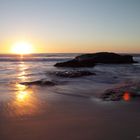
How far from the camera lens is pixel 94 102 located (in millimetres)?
6633

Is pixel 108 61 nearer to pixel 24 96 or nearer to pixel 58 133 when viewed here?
pixel 24 96

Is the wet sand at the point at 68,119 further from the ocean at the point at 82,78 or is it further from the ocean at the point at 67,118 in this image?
the ocean at the point at 82,78

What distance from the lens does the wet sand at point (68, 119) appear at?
13.4 ft

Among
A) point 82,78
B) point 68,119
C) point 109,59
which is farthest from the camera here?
point 109,59

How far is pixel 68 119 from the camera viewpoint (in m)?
4.98

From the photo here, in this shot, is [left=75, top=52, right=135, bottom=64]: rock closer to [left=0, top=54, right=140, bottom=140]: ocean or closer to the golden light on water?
the golden light on water

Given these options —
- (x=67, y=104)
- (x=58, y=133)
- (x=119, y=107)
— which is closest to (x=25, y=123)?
(x=58, y=133)

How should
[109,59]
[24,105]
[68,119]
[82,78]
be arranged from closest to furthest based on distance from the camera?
[68,119]
[24,105]
[82,78]
[109,59]

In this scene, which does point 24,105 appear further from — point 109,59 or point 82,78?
point 109,59

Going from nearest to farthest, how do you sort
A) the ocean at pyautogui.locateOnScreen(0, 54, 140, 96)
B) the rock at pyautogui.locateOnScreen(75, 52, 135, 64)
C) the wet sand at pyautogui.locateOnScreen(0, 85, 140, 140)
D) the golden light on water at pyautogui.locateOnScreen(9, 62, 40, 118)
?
the wet sand at pyautogui.locateOnScreen(0, 85, 140, 140)
the golden light on water at pyautogui.locateOnScreen(9, 62, 40, 118)
the ocean at pyautogui.locateOnScreen(0, 54, 140, 96)
the rock at pyautogui.locateOnScreen(75, 52, 135, 64)

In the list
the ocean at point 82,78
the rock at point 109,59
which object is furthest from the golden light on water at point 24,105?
the rock at point 109,59

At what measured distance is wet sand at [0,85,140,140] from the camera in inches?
161

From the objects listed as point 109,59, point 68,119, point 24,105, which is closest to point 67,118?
point 68,119

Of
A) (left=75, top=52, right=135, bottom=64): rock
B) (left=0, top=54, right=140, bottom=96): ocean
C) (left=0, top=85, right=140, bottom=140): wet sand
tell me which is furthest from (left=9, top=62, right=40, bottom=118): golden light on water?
(left=75, top=52, right=135, bottom=64): rock
